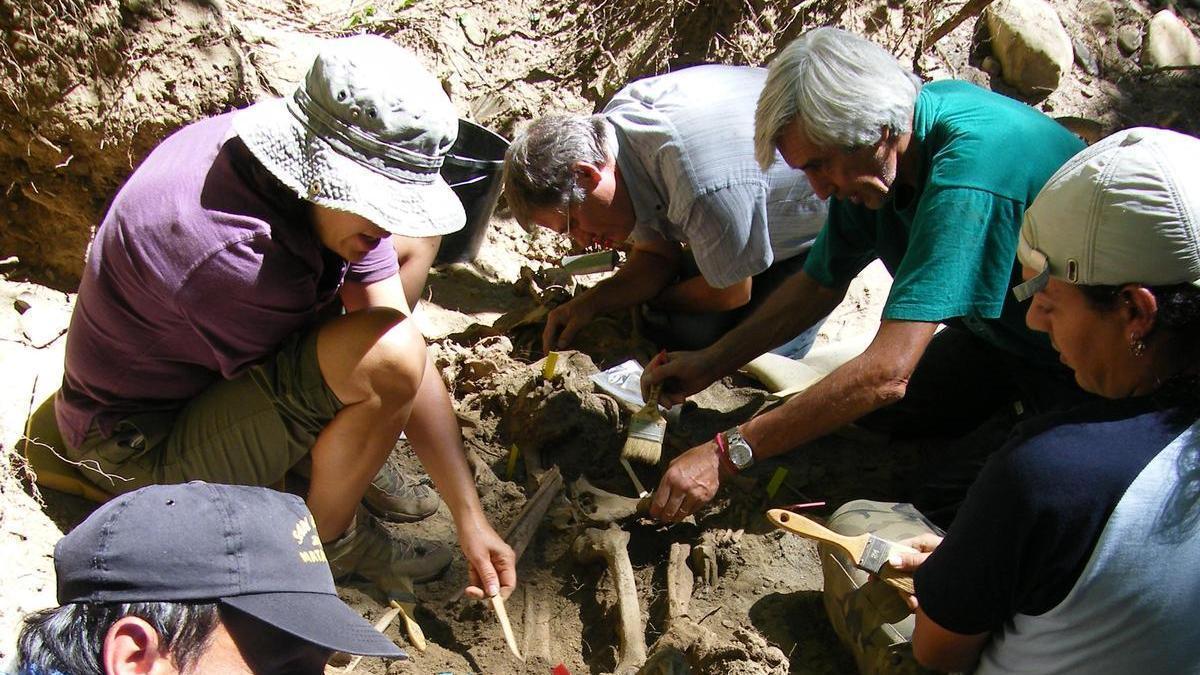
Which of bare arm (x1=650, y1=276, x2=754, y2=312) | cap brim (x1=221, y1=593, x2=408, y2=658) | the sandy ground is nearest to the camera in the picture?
cap brim (x1=221, y1=593, x2=408, y2=658)

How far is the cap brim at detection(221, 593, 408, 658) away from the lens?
1.42m

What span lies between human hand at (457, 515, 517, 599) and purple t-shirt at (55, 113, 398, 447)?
75cm

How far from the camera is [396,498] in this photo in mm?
3311

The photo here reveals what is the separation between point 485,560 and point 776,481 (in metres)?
1.17

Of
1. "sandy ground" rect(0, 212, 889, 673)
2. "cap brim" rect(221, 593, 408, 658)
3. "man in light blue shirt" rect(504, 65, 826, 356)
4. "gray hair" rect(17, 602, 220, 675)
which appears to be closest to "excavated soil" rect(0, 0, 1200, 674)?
"sandy ground" rect(0, 212, 889, 673)

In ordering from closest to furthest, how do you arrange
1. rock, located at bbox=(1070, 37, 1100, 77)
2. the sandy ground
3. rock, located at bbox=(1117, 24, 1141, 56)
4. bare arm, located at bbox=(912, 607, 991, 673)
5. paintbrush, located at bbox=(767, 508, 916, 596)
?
bare arm, located at bbox=(912, 607, 991, 673), paintbrush, located at bbox=(767, 508, 916, 596), the sandy ground, rock, located at bbox=(1070, 37, 1100, 77), rock, located at bbox=(1117, 24, 1141, 56)

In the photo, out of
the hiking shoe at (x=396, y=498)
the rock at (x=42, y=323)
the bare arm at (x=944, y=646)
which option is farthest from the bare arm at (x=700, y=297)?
the rock at (x=42, y=323)

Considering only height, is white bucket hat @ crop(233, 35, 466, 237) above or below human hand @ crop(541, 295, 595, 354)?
above

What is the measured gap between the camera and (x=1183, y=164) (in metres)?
1.80

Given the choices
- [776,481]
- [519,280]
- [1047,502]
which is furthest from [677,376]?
[1047,502]

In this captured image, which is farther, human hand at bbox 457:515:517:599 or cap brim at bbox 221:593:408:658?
human hand at bbox 457:515:517:599

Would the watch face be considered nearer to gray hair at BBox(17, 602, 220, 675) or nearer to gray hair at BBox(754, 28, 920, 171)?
gray hair at BBox(754, 28, 920, 171)

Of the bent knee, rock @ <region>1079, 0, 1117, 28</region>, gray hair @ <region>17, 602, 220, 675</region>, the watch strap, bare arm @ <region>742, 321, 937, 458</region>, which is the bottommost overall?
the watch strap

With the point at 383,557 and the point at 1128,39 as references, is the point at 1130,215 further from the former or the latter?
the point at 1128,39
